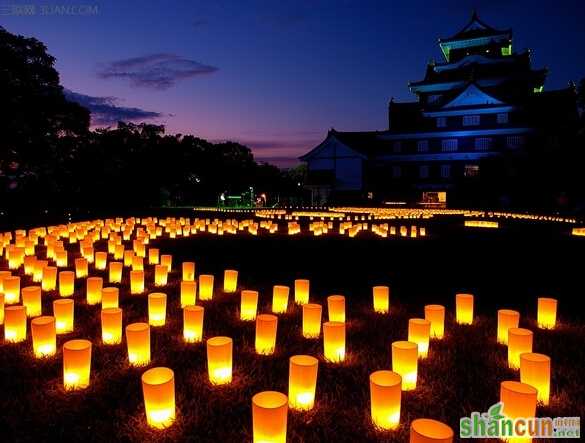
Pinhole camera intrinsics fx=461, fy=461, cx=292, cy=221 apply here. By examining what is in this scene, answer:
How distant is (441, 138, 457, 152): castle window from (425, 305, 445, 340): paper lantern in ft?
90.0

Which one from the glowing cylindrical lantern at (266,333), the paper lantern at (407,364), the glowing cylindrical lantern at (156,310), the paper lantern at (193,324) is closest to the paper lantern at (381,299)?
the glowing cylindrical lantern at (266,333)

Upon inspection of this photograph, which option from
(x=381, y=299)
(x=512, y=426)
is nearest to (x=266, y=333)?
(x=381, y=299)

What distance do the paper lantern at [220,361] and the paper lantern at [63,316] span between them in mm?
1583

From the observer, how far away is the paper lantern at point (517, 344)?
3.08 m

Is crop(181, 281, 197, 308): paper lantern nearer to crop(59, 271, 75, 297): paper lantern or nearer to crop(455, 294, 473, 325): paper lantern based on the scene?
crop(59, 271, 75, 297): paper lantern

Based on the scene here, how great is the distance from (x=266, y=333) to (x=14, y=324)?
6.33 feet

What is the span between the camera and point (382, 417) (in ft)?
7.61

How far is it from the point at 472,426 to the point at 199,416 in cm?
143

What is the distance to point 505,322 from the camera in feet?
11.7

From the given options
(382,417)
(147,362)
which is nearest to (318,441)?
(382,417)

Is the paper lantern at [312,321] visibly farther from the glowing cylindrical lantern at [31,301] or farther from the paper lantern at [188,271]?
the glowing cylindrical lantern at [31,301]

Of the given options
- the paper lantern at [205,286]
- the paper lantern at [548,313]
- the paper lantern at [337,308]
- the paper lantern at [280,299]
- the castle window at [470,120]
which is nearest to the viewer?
the paper lantern at [337,308]

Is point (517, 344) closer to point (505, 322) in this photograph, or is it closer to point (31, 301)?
point (505, 322)

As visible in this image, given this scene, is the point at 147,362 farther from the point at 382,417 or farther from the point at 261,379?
the point at 382,417
